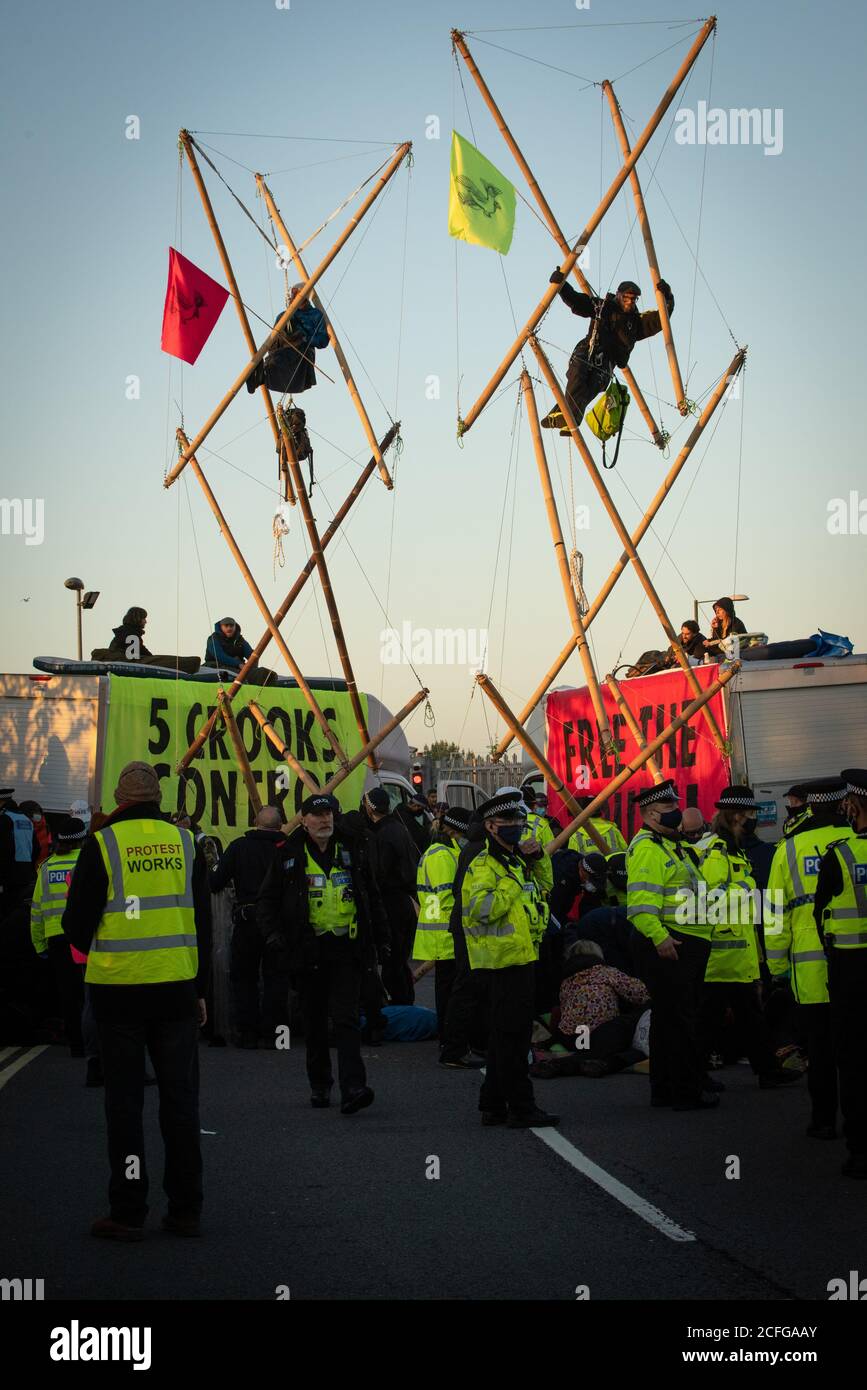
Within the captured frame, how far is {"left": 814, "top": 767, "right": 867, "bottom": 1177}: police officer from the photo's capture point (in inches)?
307

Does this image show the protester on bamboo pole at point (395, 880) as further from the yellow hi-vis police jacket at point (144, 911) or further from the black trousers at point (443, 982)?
the yellow hi-vis police jacket at point (144, 911)

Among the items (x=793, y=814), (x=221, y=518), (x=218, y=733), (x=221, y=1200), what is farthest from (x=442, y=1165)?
(x=221, y=518)

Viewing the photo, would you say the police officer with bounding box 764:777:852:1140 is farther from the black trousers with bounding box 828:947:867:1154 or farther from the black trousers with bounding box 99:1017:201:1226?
the black trousers with bounding box 99:1017:201:1226

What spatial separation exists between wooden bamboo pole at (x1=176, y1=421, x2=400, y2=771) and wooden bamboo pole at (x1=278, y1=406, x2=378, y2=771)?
2.25 ft

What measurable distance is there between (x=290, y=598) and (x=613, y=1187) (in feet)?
42.8

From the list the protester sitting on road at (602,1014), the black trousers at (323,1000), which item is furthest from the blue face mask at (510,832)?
the protester sitting on road at (602,1014)

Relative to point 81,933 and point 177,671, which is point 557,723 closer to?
point 177,671

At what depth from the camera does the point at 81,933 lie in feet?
23.4

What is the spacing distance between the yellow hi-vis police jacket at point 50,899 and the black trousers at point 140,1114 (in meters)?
5.90

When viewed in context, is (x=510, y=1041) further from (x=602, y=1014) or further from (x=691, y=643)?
(x=691, y=643)

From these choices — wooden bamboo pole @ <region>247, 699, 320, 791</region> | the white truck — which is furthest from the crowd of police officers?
wooden bamboo pole @ <region>247, 699, 320, 791</region>

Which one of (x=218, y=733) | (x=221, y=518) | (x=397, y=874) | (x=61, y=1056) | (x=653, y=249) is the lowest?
(x=61, y=1056)

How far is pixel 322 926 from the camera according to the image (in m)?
10.2

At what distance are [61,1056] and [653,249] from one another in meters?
10.4
